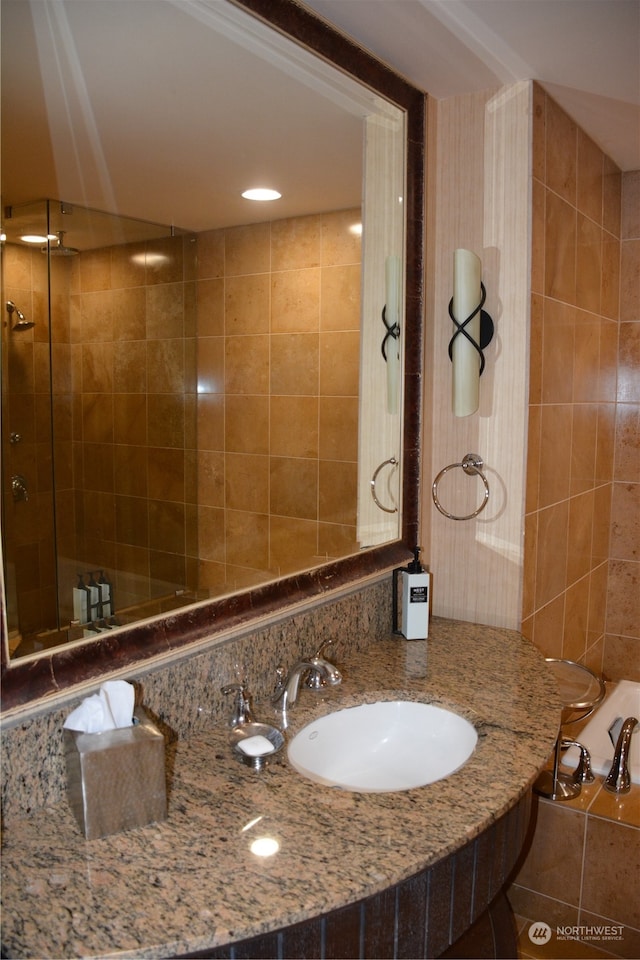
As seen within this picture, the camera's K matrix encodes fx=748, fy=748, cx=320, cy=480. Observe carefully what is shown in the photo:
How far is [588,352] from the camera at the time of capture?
2559mm

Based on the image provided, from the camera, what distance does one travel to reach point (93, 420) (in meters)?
1.20

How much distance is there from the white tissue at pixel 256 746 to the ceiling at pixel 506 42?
1.41 m

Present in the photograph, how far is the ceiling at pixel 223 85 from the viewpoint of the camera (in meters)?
1.10

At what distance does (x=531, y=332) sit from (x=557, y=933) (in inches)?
62.4

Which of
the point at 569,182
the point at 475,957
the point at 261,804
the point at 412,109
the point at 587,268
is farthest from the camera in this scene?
the point at 587,268

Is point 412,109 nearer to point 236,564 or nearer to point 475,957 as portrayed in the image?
point 236,564

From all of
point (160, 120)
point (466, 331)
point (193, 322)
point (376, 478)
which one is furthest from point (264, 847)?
point (466, 331)

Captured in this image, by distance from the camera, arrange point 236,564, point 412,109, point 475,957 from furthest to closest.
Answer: point 412,109
point 236,564
point 475,957

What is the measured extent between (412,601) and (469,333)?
691 millimetres

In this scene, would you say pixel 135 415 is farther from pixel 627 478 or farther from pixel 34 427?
pixel 627 478

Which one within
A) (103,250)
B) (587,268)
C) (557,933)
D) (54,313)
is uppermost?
(587,268)

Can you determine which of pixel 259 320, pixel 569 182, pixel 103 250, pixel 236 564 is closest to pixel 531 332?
pixel 569 182

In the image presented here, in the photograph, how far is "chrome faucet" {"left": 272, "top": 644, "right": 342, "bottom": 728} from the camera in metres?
1.44

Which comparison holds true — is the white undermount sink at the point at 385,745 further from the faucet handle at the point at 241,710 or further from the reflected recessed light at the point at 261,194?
the reflected recessed light at the point at 261,194
